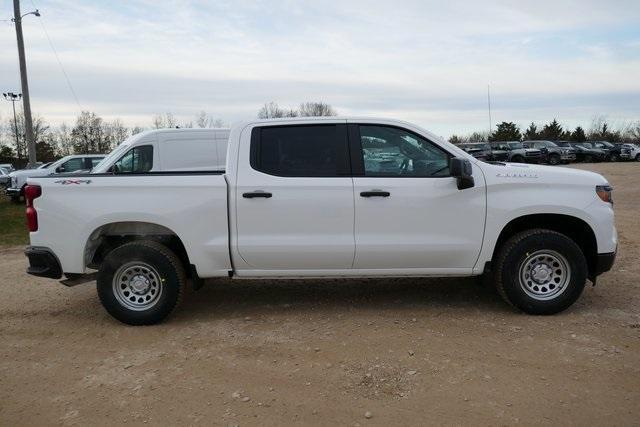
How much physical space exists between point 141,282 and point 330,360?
2.04 meters

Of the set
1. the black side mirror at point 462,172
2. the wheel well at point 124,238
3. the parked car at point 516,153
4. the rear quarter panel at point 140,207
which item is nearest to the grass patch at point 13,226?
the wheel well at point 124,238

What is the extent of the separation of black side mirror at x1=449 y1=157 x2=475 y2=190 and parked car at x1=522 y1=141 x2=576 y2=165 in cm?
3176

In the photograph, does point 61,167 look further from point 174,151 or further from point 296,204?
point 296,204

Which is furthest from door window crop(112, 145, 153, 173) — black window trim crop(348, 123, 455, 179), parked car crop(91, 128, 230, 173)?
black window trim crop(348, 123, 455, 179)

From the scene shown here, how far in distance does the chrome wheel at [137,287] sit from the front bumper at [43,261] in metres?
0.56

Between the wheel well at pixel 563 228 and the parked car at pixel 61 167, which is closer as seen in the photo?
the wheel well at pixel 563 228

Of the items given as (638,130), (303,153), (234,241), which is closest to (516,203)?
(303,153)

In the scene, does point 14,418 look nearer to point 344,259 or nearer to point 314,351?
point 314,351

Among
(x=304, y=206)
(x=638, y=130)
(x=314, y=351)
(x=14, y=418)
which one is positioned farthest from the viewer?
(x=638, y=130)

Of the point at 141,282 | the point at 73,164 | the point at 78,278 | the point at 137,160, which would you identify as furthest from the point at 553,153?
the point at 78,278

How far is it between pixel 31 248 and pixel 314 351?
111 inches

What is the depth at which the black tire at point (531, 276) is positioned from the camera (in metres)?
5.02

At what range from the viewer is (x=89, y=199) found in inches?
197

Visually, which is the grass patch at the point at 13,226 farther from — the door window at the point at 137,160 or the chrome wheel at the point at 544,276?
the chrome wheel at the point at 544,276
